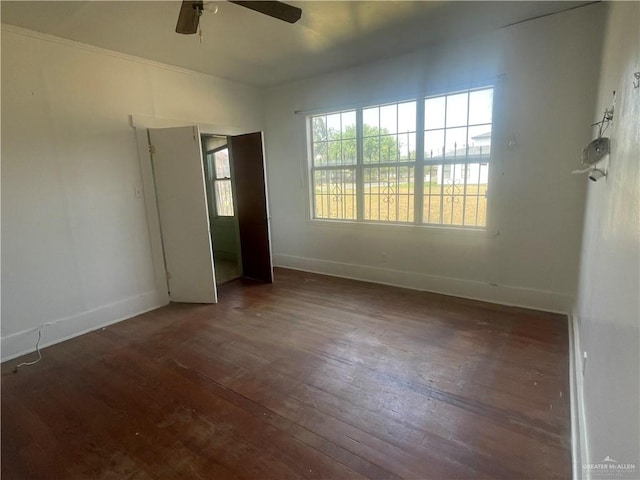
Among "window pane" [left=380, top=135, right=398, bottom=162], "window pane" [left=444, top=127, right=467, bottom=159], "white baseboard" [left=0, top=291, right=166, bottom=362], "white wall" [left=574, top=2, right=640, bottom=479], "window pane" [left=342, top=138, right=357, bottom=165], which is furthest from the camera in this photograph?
"window pane" [left=342, top=138, right=357, bottom=165]

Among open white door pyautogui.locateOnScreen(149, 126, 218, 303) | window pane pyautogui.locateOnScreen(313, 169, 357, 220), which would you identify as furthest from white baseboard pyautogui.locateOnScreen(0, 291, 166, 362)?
window pane pyautogui.locateOnScreen(313, 169, 357, 220)

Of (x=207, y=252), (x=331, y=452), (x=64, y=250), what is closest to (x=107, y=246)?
(x=64, y=250)

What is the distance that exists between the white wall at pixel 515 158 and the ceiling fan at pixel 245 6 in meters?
1.81

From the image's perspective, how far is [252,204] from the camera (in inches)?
172

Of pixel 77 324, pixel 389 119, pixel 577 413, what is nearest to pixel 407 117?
pixel 389 119

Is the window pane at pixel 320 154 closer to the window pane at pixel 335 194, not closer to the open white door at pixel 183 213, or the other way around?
the window pane at pixel 335 194

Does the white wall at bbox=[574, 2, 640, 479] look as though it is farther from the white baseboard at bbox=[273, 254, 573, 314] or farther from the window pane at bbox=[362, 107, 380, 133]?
the window pane at bbox=[362, 107, 380, 133]

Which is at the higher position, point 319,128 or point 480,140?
point 319,128

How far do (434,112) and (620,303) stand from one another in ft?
9.68

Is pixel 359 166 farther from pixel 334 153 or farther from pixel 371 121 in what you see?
pixel 371 121

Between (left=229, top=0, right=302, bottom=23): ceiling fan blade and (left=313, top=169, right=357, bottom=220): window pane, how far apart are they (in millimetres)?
2218

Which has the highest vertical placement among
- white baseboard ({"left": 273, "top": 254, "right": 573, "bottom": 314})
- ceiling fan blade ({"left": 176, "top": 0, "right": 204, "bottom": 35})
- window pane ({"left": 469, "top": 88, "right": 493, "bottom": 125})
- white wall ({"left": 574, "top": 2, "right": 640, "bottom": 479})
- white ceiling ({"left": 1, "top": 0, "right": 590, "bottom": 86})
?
white ceiling ({"left": 1, "top": 0, "right": 590, "bottom": 86})

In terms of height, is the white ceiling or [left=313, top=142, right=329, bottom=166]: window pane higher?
the white ceiling

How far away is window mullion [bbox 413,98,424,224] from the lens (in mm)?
3615
